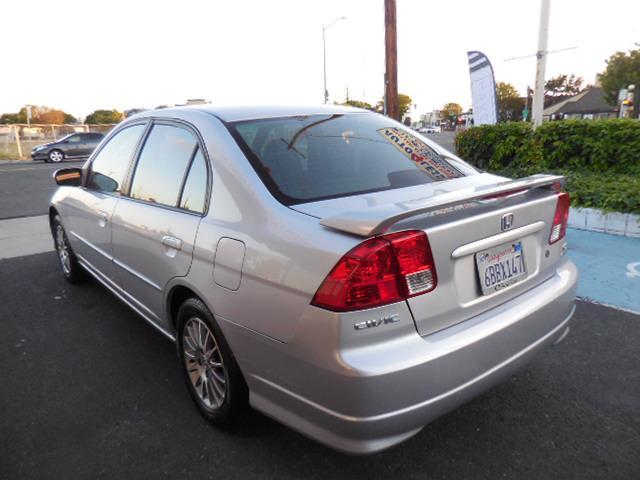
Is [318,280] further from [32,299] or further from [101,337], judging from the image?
[32,299]

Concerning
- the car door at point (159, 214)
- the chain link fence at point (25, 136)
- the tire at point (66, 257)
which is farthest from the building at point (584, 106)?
the car door at point (159, 214)

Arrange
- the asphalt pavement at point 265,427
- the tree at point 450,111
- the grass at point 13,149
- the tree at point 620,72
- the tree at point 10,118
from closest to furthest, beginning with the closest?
the asphalt pavement at point 265,427
the grass at point 13,149
the tree at point 620,72
the tree at point 10,118
the tree at point 450,111

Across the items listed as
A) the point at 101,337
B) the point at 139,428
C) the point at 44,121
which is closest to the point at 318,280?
the point at 139,428

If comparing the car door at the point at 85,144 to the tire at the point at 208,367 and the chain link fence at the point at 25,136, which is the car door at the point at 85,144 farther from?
the tire at the point at 208,367

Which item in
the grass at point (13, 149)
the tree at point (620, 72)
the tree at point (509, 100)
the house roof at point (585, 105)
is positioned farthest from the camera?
the tree at point (509, 100)

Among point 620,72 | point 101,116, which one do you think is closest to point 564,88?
point 620,72

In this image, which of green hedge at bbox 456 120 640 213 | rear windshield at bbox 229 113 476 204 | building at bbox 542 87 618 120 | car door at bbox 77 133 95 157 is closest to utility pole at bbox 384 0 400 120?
green hedge at bbox 456 120 640 213

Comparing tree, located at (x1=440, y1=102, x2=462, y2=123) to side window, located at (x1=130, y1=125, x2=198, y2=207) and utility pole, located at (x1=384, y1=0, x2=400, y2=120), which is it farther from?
side window, located at (x1=130, y1=125, x2=198, y2=207)

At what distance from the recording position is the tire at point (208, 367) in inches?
92.7

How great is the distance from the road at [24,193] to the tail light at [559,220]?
31.7ft

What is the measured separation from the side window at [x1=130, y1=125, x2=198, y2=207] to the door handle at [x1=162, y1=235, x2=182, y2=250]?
197 mm

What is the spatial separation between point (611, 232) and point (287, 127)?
17.3ft

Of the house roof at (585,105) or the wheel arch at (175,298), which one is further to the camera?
the house roof at (585,105)

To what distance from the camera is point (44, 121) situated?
76812 millimetres
